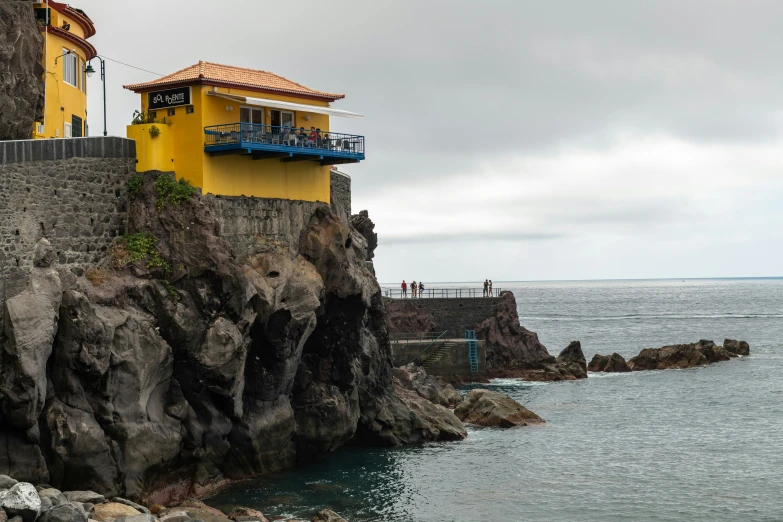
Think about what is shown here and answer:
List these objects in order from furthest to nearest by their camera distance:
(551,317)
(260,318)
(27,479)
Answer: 1. (551,317)
2. (260,318)
3. (27,479)

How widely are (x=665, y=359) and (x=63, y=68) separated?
59002mm

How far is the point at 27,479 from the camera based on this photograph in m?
32.4

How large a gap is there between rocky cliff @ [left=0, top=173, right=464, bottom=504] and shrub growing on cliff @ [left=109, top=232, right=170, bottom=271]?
58 mm

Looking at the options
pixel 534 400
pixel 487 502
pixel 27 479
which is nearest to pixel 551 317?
pixel 534 400

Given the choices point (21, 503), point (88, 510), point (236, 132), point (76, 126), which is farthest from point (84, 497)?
point (76, 126)

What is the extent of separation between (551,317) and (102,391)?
151951 mm

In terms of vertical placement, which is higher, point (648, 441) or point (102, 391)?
point (102, 391)

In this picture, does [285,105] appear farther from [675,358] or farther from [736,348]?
[736,348]

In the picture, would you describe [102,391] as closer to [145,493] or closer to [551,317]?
[145,493]

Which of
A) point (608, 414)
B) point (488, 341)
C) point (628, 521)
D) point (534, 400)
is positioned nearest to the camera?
point (628, 521)

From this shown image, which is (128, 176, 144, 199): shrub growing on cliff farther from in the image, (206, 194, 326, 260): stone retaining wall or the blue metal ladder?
the blue metal ladder

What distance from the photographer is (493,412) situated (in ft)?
186

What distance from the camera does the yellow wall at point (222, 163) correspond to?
42.8 m

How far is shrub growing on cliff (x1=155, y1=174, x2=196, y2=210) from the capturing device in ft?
134
